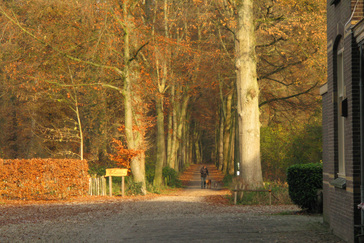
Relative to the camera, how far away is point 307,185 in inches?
627

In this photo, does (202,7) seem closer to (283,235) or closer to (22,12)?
(22,12)

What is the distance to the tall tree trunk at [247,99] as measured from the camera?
2384 cm

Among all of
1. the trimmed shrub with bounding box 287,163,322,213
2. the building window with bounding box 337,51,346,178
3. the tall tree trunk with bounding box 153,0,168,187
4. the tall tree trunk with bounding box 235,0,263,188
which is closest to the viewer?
the building window with bounding box 337,51,346,178

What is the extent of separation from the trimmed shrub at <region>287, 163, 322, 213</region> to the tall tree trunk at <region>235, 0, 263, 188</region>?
7479mm

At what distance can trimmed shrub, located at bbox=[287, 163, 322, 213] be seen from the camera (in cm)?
1588

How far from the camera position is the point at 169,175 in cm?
3812

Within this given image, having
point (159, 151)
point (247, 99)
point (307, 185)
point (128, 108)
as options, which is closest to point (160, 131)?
point (159, 151)

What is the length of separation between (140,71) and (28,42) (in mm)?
6262

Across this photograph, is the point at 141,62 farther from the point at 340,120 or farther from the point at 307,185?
the point at 340,120

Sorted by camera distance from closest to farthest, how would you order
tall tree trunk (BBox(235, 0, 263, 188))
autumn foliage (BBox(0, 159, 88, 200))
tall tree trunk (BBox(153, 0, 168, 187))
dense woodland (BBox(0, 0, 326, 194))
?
tall tree trunk (BBox(235, 0, 263, 188)) → autumn foliage (BBox(0, 159, 88, 200)) → dense woodland (BBox(0, 0, 326, 194)) → tall tree trunk (BBox(153, 0, 168, 187))

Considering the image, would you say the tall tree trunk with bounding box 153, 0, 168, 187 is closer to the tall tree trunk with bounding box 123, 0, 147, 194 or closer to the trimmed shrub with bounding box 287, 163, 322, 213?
the tall tree trunk with bounding box 123, 0, 147, 194

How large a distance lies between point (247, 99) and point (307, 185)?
8.49 m

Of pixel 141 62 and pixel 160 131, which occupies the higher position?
pixel 141 62

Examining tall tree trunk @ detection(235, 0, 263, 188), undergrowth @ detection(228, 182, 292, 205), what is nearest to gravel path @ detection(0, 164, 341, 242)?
undergrowth @ detection(228, 182, 292, 205)
